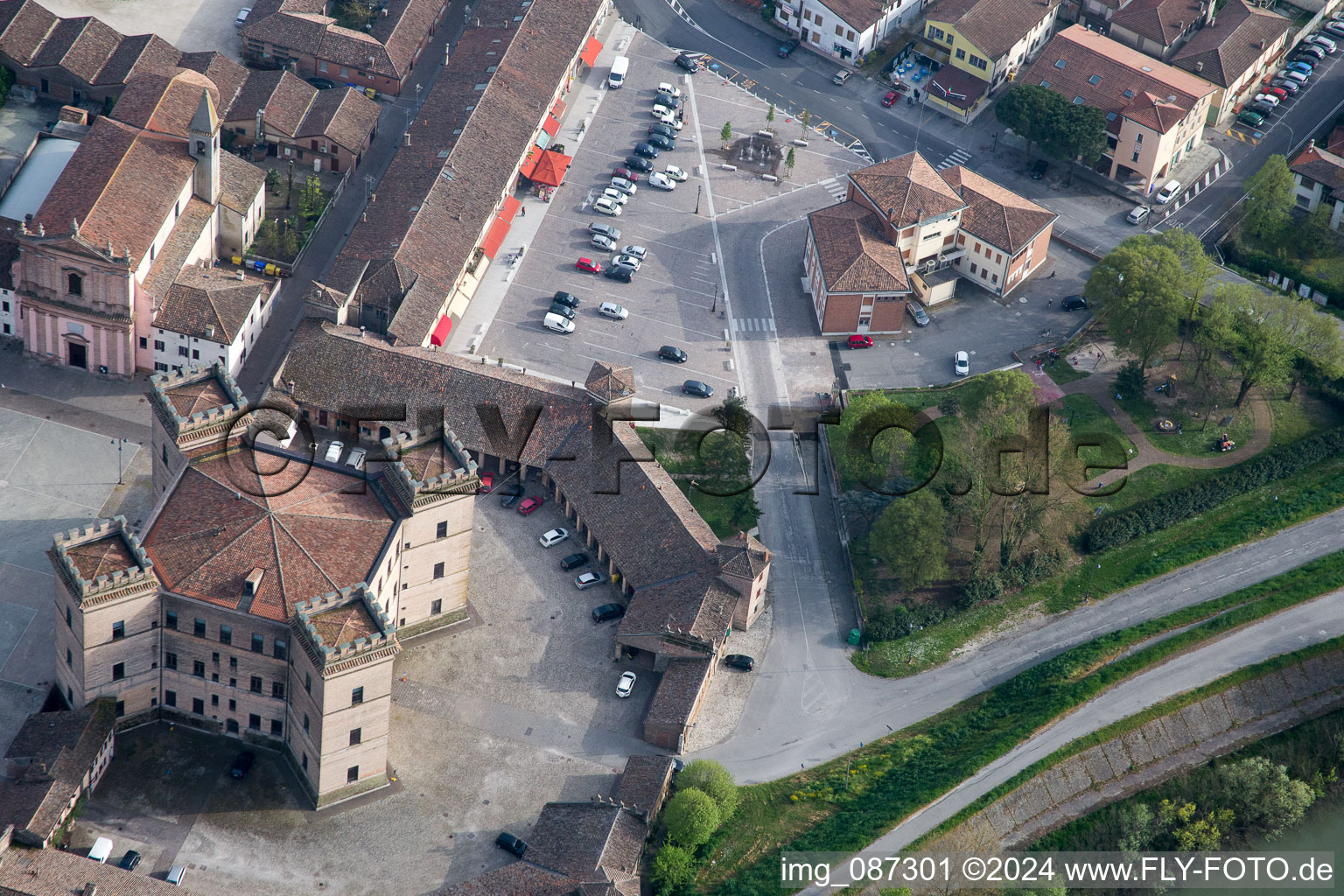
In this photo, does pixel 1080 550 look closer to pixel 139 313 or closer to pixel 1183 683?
pixel 1183 683

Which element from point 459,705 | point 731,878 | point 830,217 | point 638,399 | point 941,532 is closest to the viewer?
point 731,878

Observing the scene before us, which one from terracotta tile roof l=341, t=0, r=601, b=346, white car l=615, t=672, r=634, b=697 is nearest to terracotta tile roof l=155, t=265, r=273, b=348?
terracotta tile roof l=341, t=0, r=601, b=346

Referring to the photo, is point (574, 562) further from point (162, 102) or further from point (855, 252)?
point (162, 102)

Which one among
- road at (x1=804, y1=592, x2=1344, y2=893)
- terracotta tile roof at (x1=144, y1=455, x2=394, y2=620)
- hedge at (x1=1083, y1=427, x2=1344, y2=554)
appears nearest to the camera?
terracotta tile roof at (x1=144, y1=455, x2=394, y2=620)

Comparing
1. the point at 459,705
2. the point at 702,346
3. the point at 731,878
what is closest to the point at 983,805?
the point at 731,878

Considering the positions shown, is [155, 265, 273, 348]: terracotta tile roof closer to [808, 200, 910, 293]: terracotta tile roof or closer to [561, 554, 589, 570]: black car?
[561, 554, 589, 570]: black car

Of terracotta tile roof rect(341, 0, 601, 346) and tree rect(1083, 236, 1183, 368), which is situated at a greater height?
tree rect(1083, 236, 1183, 368)

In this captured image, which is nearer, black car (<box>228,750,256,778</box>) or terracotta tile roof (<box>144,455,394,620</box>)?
terracotta tile roof (<box>144,455,394,620</box>)
